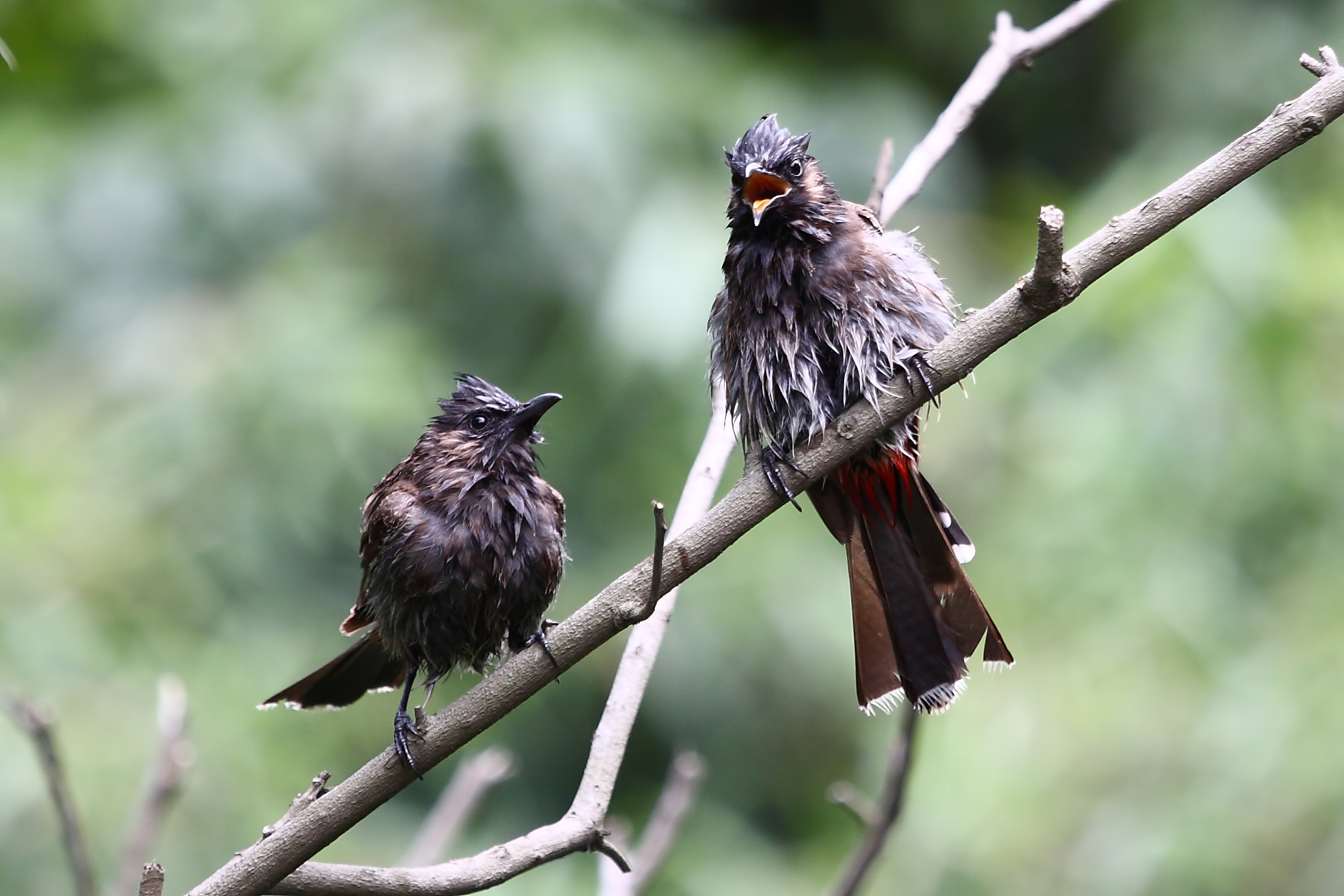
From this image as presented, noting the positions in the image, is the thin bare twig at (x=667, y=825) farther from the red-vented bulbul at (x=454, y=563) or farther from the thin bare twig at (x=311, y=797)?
the thin bare twig at (x=311, y=797)

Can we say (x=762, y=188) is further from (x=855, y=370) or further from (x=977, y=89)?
(x=977, y=89)

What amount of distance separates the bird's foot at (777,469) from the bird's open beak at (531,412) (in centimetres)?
84

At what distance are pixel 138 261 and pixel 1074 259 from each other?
16.1 ft

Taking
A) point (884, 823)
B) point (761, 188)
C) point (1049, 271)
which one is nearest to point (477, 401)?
point (761, 188)

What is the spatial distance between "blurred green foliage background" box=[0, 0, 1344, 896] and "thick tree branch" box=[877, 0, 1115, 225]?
163cm

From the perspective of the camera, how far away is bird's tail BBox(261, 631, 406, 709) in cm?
346

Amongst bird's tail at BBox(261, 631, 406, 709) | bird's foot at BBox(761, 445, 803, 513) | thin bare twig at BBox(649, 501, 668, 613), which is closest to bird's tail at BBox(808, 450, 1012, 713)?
bird's foot at BBox(761, 445, 803, 513)

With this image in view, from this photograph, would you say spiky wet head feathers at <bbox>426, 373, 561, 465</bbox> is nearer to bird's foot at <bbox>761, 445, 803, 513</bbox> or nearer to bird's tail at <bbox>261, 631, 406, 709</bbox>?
bird's tail at <bbox>261, 631, 406, 709</bbox>

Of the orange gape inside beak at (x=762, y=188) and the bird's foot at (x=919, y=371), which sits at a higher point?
the orange gape inside beak at (x=762, y=188)

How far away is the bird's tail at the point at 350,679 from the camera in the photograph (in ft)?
11.3

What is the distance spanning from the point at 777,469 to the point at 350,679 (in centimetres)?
136

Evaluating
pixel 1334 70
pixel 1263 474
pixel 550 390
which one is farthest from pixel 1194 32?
pixel 1334 70

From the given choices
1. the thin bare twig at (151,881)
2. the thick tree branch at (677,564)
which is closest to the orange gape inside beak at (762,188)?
the thick tree branch at (677,564)

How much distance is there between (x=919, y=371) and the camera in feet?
9.37
